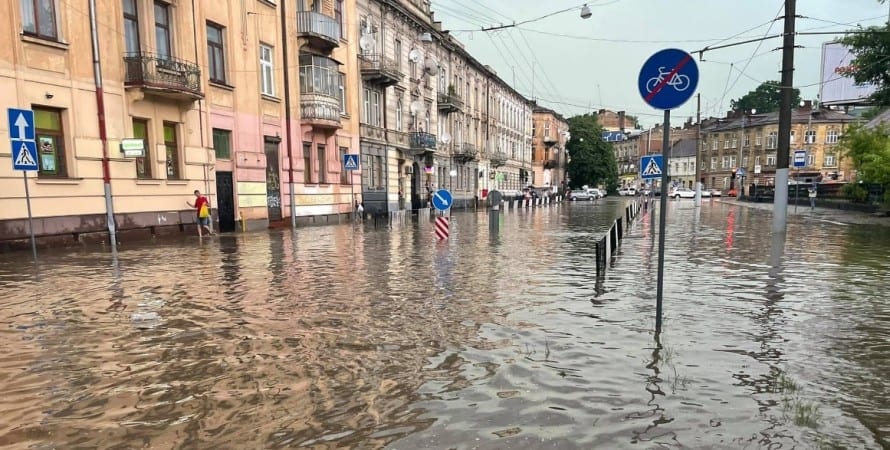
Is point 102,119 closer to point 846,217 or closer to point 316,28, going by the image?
point 316,28

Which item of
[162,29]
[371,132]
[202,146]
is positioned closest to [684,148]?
[371,132]

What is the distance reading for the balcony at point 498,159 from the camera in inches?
2285

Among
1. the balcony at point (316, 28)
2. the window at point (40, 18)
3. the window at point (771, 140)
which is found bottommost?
the window at point (40, 18)

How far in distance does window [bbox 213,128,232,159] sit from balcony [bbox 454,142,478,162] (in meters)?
27.2

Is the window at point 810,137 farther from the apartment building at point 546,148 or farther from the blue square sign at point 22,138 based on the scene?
the blue square sign at point 22,138

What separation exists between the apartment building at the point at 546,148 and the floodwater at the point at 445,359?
231 feet

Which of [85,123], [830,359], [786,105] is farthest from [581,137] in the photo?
[830,359]

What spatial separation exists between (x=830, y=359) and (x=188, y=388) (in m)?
5.89

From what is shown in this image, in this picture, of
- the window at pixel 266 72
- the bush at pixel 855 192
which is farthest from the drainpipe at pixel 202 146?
the bush at pixel 855 192

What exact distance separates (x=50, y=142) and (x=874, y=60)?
92.6 ft

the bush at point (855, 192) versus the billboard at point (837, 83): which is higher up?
the billboard at point (837, 83)

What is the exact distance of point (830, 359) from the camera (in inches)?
201

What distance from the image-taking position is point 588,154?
88500 mm

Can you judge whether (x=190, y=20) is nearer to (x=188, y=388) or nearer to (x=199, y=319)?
(x=199, y=319)
